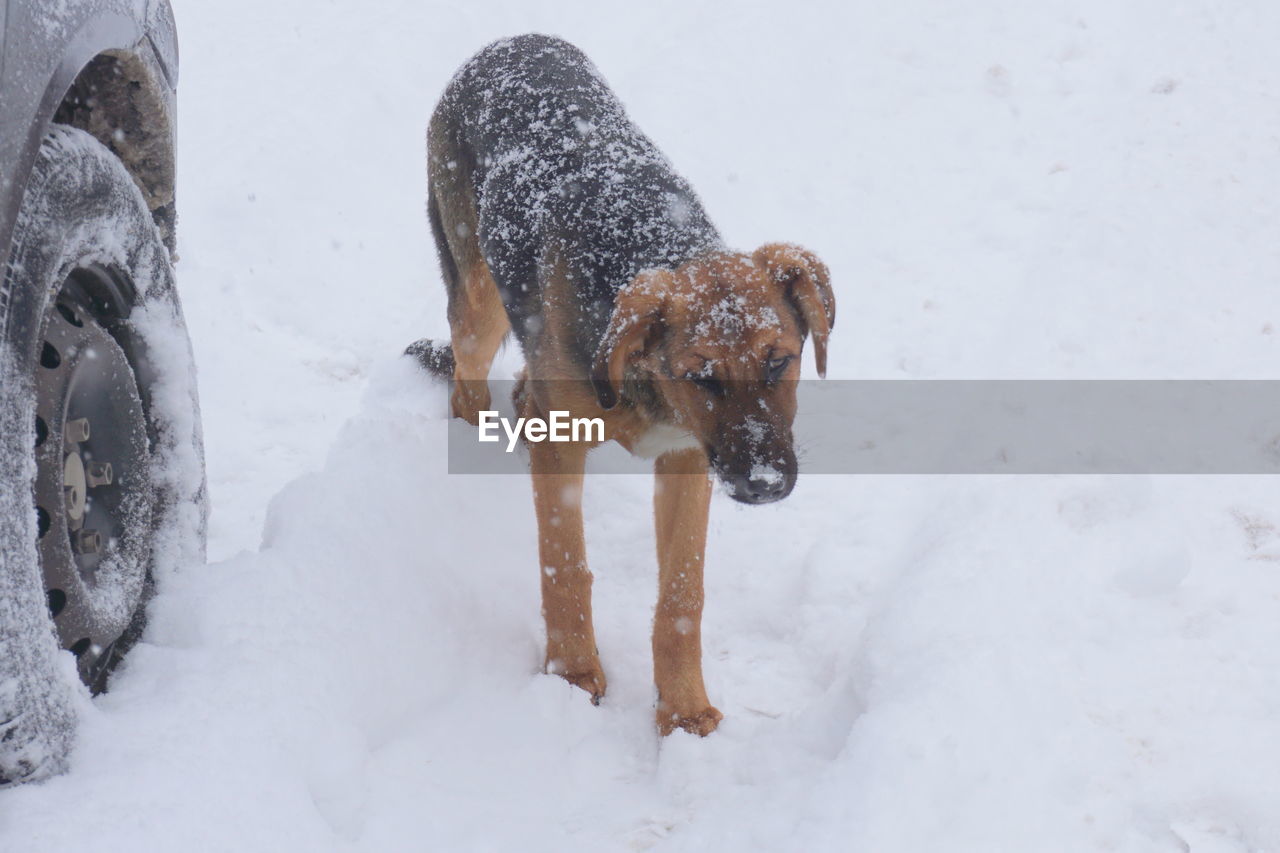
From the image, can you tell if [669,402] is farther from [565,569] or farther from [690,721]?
[690,721]

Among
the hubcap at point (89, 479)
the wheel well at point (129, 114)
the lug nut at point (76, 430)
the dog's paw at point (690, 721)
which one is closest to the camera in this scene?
the hubcap at point (89, 479)

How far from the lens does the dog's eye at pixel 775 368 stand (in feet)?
9.98

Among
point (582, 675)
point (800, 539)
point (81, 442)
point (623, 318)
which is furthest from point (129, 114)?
point (800, 539)

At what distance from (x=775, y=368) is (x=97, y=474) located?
1.83 m

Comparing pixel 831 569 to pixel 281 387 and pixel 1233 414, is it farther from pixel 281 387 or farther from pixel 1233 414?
pixel 281 387

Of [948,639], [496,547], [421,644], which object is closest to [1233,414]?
[948,639]

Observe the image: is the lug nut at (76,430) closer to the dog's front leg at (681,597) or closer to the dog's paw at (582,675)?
the dog's paw at (582,675)

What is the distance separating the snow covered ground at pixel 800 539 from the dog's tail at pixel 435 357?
10cm

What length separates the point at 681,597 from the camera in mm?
3523

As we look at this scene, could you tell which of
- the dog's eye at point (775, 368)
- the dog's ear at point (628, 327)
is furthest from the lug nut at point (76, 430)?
the dog's eye at point (775, 368)

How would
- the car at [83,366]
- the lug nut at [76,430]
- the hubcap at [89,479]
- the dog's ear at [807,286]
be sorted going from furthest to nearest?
the dog's ear at [807,286], the lug nut at [76,430], the hubcap at [89,479], the car at [83,366]

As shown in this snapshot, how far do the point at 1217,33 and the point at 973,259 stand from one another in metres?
3.53

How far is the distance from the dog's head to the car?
1277mm

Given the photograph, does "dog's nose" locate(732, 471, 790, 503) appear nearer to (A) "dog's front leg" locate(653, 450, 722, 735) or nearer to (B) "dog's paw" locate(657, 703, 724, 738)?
(A) "dog's front leg" locate(653, 450, 722, 735)
